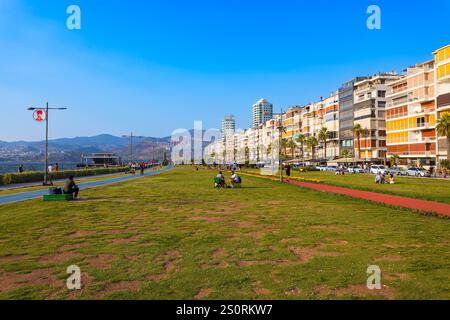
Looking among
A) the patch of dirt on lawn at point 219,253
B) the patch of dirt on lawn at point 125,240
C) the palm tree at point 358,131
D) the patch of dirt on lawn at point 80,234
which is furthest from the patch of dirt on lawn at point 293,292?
the palm tree at point 358,131

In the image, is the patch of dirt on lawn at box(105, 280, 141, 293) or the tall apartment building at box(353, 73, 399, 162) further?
the tall apartment building at box(353, 73, 399, 162)

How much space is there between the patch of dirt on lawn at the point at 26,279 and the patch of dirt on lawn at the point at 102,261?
0.87m

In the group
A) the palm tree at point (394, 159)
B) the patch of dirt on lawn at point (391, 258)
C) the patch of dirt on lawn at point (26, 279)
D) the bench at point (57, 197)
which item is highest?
the palm tree at point (394, 159)

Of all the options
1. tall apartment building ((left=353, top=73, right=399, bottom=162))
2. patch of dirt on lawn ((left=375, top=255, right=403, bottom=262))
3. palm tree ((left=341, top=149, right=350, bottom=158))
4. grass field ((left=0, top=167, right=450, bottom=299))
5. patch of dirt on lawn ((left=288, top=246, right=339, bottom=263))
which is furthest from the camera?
palm tree ((left=341, top=149, right=350, bottom=158))

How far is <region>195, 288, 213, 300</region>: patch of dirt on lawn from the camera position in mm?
5605

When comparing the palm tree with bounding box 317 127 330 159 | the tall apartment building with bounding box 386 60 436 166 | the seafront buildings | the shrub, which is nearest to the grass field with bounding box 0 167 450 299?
the shrub

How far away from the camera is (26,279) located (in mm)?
6535

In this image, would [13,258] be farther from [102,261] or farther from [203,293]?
[203,293]

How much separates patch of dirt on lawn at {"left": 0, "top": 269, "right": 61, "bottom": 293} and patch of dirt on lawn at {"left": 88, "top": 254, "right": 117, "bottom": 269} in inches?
34.1

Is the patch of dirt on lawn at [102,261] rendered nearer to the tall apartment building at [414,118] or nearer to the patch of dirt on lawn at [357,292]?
the patch of dirt on lawn at [357,292]

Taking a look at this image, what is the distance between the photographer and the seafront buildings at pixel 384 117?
212 feet

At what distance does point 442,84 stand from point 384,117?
93.0ft

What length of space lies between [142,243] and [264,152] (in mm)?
167466

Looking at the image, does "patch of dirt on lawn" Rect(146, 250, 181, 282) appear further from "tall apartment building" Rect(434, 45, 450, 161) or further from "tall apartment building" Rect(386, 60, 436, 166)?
"tall apartment building" Rect(386, 60, 436, 166)
